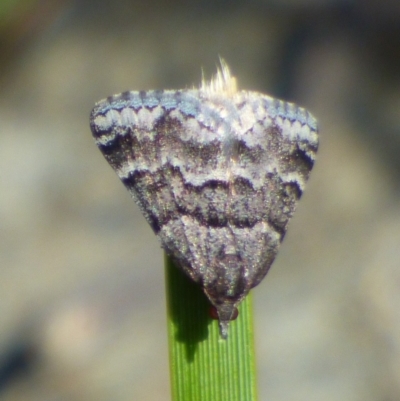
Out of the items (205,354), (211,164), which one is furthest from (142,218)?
(205,354)

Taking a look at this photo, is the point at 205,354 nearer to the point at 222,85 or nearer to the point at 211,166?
the point at 211,166

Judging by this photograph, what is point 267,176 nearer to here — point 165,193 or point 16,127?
point 165,193

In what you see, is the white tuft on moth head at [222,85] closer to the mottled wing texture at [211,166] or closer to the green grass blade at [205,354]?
the mottled wing texture at [211,166]

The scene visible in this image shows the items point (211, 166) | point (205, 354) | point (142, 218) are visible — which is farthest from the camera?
point (142, 218)

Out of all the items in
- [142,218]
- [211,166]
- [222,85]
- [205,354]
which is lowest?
[205,354]

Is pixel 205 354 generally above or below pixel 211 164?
below

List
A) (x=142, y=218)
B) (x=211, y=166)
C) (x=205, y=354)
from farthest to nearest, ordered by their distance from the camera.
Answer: (x=142, y=218)
(x=211, y=166)
(x=205, y=354)

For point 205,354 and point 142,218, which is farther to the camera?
point 142,218
